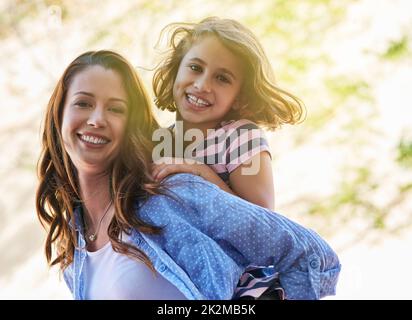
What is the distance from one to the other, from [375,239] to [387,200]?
0.77 feet

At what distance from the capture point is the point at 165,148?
4.63ft

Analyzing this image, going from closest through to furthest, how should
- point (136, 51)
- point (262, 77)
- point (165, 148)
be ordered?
point (165, 148) < point (262, 77) < point (136, 51)

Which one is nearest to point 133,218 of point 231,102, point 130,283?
point 130,283

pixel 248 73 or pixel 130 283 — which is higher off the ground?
pixel 248 73

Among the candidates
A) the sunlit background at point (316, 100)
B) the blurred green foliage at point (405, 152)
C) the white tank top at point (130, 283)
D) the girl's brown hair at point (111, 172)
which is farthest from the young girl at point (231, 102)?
the blurred green foliage at point (405, 152)

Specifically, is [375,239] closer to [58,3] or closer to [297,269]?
[58,3]

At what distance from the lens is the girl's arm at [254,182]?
1426mm

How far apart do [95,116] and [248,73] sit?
45 centimetres

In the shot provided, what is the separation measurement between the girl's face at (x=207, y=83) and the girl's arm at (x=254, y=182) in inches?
5.8

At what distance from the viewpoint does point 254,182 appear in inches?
56.2

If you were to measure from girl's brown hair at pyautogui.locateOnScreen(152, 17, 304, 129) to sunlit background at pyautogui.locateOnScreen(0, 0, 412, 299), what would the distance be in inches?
87.8

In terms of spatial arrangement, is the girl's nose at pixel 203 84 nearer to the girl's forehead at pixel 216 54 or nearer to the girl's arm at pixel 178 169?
the girl's forehead at pixel 216 54

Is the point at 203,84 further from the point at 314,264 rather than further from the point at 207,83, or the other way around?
the point at 314,264
